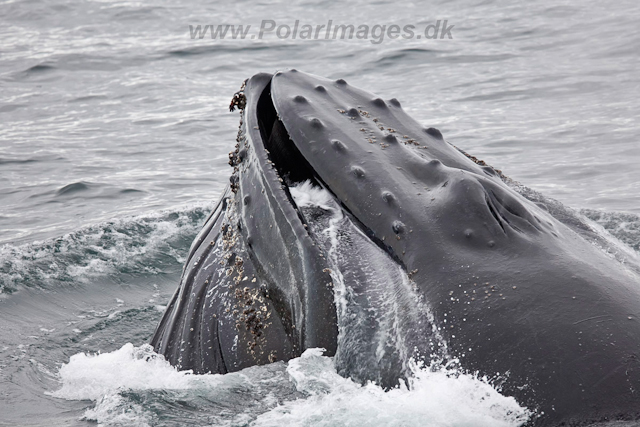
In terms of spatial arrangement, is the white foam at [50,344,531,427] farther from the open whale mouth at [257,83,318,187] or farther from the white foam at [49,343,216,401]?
the open whale mouth at [257,83,318,187]

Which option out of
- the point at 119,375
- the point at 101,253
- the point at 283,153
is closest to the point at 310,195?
the point at 283,153

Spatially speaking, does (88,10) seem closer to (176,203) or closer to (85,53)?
(85,53)

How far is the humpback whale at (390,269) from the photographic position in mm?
3246

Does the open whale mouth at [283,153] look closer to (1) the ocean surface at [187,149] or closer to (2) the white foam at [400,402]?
(2) the white foam at [400,402]

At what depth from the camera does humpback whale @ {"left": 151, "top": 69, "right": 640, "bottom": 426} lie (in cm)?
325

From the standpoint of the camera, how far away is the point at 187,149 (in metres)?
15.9

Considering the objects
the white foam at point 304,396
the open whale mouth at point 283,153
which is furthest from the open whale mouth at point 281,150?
the white foam at point 304,396

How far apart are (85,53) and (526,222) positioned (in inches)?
891

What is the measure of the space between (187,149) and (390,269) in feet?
40.9

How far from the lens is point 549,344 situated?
3.23 meters

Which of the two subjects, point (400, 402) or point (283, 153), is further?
point (283, 153)

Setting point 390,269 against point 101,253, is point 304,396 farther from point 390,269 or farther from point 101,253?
point 101,253

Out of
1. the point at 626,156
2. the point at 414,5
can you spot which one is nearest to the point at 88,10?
the point at 414,5

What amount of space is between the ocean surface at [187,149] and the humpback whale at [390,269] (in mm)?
143
